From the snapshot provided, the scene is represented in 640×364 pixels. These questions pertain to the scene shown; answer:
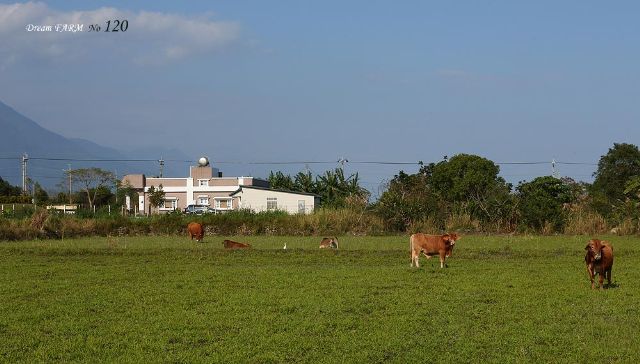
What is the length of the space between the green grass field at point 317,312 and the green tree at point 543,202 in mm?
19967

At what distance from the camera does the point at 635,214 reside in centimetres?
4103

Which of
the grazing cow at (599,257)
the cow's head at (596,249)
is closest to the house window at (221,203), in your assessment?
the grazing cow at (599,257)

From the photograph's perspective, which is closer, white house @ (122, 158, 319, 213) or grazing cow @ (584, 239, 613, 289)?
grazing cow @ (584, 239, 613, 289)

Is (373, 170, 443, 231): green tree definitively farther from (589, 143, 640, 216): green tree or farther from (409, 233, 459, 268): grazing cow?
(409, 233, 459, 268): grazing cow

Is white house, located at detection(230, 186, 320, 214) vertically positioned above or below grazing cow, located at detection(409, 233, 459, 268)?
above

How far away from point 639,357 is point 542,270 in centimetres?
1138

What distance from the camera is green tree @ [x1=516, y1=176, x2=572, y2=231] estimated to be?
1704 inches

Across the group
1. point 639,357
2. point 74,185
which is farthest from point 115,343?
point 74,185

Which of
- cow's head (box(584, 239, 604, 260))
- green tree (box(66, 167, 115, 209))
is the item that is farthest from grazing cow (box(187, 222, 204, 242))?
green tree (box(66, 167, 115, 209))

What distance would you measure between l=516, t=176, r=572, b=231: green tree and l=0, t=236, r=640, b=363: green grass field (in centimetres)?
1997

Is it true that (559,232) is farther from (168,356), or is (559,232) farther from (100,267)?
(168,356)

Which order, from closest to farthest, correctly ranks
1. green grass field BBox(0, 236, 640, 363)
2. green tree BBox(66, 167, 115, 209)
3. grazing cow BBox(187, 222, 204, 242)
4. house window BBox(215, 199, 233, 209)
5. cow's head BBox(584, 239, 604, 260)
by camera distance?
green grass field BBox(0, 236, 640, 363) → cow's head BBox(584, 239, 604, 260) → grazing cow BBox(187, 222, 204, 242) → house window BBox(215, 199, 233, 209) → green tree BBox(66, 167, 115, 209)

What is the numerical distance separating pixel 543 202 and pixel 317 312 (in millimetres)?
32752

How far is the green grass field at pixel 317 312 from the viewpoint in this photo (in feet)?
34.1
